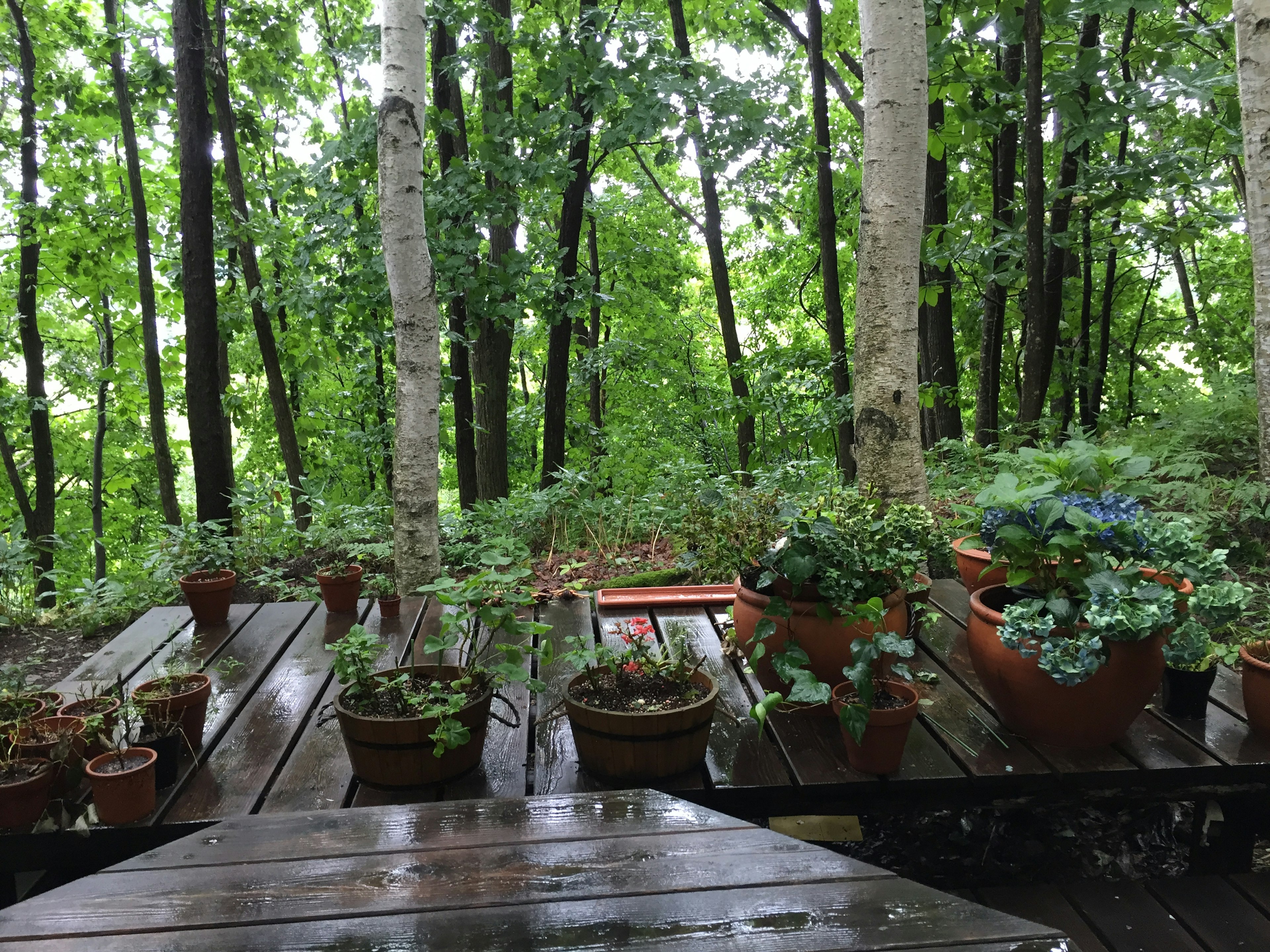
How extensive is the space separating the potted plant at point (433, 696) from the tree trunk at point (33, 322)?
5626 mm

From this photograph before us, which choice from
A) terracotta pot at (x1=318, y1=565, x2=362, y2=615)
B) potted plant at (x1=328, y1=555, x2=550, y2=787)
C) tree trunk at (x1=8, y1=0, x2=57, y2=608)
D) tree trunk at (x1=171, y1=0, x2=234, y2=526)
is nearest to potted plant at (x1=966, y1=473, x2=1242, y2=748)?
potted plant at (x1=328, y1=555, x2=550, y2=787)

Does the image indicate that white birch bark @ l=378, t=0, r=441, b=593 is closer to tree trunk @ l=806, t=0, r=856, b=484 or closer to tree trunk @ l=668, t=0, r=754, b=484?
tree trunk @ l=668, t=0, r=754, b=484

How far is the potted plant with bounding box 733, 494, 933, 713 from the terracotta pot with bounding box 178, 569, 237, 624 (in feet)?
7.33

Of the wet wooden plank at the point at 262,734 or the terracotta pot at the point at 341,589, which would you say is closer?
the wet wooden plank at the point at 262,734

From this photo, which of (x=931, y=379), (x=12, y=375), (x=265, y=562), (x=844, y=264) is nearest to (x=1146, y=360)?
(x=844, y=264)

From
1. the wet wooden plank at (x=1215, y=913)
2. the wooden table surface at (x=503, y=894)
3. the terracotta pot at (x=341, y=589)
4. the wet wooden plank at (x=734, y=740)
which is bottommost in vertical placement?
the wet wooden plank at (x=1215, y=913)

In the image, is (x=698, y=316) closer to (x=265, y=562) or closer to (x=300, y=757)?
(x=265, y=562)

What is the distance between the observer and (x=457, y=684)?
1982mm

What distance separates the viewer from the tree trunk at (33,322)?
6688mm

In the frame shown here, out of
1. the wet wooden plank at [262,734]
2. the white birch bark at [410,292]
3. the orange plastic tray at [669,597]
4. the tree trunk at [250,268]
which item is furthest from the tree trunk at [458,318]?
the wet wooden plank at [262,734]

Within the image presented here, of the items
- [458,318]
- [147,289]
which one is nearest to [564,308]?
[458,318]

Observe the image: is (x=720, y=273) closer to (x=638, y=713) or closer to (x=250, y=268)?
(x=250, y=268)

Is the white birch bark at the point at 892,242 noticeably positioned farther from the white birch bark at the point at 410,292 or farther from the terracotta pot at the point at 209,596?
the terracotta pot at the point at 209,596

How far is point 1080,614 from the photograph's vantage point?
1.94 metres
